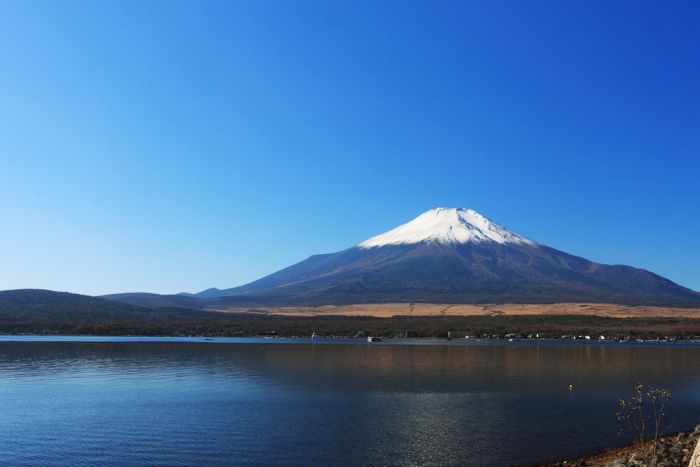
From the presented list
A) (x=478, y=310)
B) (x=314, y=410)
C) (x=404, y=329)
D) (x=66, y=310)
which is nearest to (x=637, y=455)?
(x=314, y=410)

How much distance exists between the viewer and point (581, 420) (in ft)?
92.3

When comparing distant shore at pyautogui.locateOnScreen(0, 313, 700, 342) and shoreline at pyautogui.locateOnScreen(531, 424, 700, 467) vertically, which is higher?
distant shore at pyautogui.locateOnScreen(0, 313, 700, 342)

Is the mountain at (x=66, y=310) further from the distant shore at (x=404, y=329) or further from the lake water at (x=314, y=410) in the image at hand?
the lake water at (x=314, y=410)

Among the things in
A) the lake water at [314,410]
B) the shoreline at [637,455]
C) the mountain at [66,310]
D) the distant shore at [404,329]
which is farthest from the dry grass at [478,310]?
the shoreline at [637,455]

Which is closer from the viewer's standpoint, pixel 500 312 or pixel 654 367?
pixel 654 367

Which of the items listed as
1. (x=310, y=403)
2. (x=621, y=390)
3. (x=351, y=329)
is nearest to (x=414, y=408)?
(x=310, y=403)

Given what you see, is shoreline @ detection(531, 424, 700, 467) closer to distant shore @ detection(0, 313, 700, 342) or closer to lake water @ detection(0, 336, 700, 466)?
lake water @ detection(0, 336, 700, 466)

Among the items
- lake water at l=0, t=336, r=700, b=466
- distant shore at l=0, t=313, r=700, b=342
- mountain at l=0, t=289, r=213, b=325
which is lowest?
lake water at l=0, t=336, r=700, b=466

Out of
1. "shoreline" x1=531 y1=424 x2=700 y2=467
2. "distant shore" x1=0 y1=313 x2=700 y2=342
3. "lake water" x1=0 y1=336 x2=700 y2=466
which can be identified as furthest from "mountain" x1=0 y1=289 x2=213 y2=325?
"shoreline" x1=531 y1=424 x2=700 y2=467

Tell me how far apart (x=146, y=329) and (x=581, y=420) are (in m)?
94.4

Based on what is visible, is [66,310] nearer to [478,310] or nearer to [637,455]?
[478,310]

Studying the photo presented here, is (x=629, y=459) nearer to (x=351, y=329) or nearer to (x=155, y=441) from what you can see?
(x=155, y=441)

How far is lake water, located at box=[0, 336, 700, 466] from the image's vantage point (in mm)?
21906

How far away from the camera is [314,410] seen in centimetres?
3014
